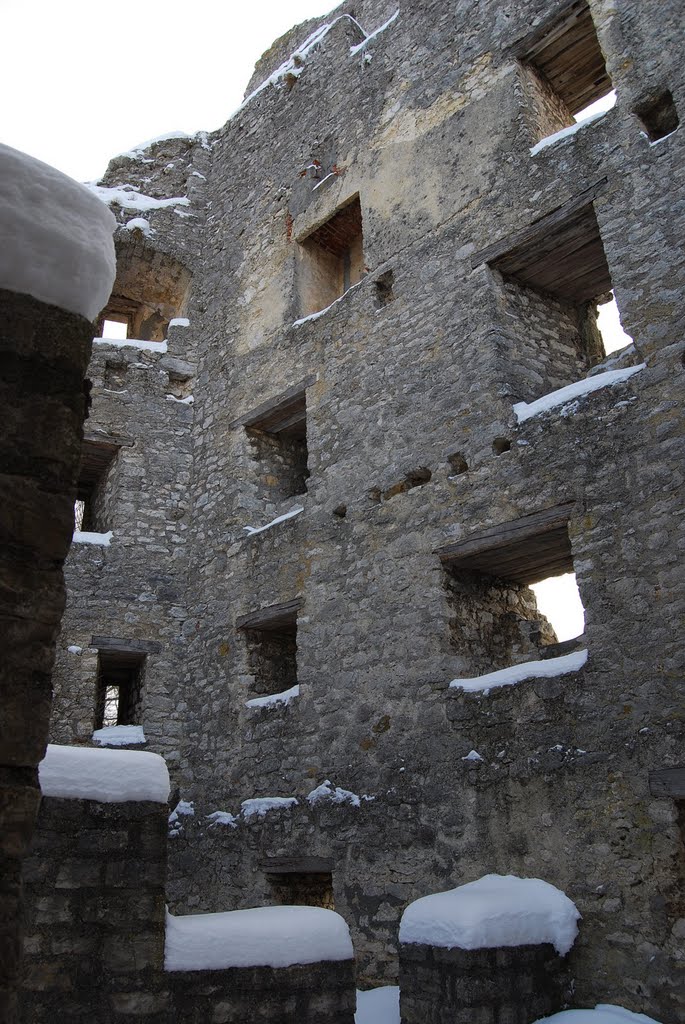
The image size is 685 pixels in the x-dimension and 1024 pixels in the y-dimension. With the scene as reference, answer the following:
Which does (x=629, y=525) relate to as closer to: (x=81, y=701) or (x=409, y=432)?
(x=409, y=432)

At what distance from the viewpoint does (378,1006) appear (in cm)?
556

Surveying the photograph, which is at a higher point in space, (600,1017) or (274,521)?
(274,521)

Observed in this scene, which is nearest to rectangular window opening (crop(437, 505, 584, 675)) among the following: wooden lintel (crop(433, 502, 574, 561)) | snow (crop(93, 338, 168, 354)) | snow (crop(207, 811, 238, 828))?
wooden lintel (crop(433, 502, 574, 561))

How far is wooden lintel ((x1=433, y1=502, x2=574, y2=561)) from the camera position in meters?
6.16

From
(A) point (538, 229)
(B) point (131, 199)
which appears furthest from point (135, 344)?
(A) point (538, 229)

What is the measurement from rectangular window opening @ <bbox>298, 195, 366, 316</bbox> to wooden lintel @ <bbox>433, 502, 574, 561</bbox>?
4.01 meters

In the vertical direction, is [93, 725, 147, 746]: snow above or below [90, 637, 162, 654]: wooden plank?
below

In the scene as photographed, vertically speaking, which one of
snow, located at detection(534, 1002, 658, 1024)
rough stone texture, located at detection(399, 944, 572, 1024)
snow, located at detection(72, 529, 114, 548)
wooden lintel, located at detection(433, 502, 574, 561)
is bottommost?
snow, located at detection(534, 1002, 658, 1024)

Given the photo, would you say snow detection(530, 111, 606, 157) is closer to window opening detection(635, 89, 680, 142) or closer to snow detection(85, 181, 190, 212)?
window opening detection(635, 89, 680, 142)

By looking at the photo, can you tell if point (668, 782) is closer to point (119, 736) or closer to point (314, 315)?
point (119, 736)

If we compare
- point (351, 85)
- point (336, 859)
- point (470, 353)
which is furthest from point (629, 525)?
point (351, 85)

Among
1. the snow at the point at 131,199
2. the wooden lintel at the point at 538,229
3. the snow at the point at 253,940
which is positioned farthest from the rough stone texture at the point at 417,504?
the snow at the point at 253,940

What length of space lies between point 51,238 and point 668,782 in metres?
4.63

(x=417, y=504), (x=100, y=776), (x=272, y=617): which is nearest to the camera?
(x=100, y=776)
